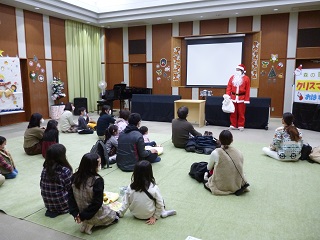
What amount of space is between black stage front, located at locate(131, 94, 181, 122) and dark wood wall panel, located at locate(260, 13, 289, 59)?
332cm

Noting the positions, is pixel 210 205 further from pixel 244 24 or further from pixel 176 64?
pixel 176 64

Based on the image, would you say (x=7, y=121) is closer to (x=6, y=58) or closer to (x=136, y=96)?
(x=6, y=58)

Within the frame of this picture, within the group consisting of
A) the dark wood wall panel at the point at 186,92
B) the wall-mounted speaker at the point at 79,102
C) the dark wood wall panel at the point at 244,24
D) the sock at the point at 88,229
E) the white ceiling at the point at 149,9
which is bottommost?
the sock at the point at 88,229

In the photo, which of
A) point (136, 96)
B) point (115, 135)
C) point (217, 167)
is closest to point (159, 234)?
point (217, 167)

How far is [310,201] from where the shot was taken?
3.11 m

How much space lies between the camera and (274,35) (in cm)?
873

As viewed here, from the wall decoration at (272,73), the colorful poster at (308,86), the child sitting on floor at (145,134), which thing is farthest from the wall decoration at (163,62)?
the child sitting on floor at (145,134)

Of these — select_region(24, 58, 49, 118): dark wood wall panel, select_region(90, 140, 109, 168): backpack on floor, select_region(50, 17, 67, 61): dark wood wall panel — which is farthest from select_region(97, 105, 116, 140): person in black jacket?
select_region(50, 17, 67, 61): dark wood wall panel

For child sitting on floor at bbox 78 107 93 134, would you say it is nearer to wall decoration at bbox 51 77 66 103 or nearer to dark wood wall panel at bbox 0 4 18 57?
wall decoration at bbox 51 77 66 103

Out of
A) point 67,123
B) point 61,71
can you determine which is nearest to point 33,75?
point 61,71

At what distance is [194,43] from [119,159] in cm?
686

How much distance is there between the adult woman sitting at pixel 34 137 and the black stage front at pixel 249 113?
14.3ft

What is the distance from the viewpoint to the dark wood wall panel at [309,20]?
818 centimetres

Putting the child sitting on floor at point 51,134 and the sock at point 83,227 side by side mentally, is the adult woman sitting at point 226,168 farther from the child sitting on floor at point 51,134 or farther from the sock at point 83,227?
the child sitting on floor at point 51,134
